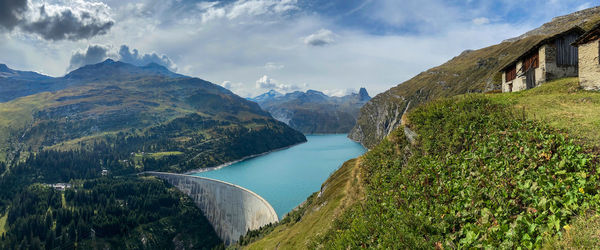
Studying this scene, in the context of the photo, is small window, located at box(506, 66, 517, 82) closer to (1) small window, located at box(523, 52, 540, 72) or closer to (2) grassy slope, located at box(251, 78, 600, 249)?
(1) small window, located at box(523, 52, 540, 72)


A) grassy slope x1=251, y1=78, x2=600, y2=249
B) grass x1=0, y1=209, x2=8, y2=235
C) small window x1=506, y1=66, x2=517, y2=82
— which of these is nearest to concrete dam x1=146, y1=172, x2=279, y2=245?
grassy slope x1=251, y1=78, x2=600, y2=249

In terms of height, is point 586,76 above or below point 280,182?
above

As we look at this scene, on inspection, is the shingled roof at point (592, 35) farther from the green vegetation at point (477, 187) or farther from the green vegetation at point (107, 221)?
the green vegetation at point (107, 221)

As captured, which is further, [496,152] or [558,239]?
[496,152]

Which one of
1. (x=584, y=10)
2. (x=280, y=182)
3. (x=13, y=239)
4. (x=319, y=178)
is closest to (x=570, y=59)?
(x=319, y=178)

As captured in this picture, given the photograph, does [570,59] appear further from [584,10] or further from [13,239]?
[584,10]

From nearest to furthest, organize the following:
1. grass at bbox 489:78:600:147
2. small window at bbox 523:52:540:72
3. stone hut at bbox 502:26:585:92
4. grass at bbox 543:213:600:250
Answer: grass at bbox 543:213:600:250
grass at bbox 489:78:600:147
stone hut at bbox 502:26:585:92
small window at bbox 523:52:540:72
